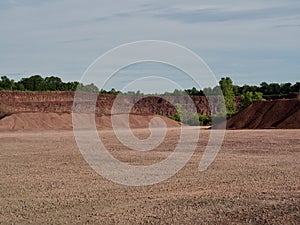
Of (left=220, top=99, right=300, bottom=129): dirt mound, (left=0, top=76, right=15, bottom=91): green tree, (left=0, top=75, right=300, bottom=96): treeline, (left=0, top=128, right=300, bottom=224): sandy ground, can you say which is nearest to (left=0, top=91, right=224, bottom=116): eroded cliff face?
(left=0, top=75, right=300, bottom=96): treeline

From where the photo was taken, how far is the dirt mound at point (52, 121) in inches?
3551

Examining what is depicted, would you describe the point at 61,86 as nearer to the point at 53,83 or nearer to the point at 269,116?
the point at 53,83

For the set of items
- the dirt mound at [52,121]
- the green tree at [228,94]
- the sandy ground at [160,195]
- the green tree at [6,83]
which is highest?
the green tree at [6,83]

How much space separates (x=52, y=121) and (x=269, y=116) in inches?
1580

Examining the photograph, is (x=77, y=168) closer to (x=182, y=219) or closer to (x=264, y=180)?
(x=264, y=180)

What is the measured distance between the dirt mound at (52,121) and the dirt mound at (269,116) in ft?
82.0

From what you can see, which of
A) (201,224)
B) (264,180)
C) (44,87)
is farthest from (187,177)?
(44,87)

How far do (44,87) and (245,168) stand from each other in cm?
17045

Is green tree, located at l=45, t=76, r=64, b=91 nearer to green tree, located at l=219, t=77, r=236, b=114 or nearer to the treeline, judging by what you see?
the treeline

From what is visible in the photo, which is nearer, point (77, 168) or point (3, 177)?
point (3, 177)

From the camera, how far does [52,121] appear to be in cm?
9600

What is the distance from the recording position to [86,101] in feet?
472

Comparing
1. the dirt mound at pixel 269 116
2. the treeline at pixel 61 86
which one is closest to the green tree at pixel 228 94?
the dirt mound at pixel 269 116

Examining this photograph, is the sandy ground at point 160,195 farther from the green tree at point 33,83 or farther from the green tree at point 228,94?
the green tree at point 33,83
